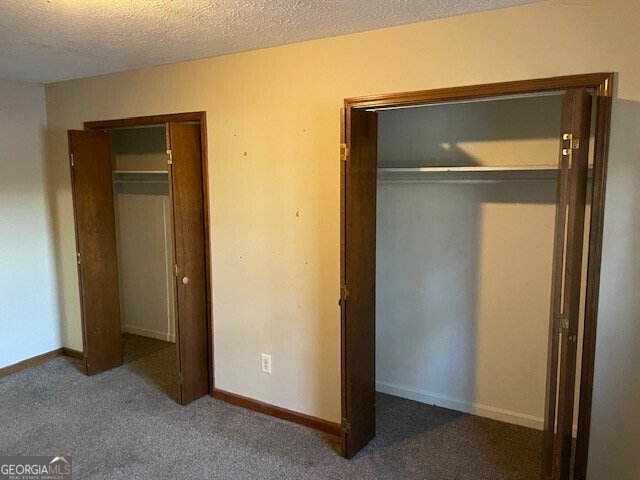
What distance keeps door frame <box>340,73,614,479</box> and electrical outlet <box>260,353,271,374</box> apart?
4.27 ft

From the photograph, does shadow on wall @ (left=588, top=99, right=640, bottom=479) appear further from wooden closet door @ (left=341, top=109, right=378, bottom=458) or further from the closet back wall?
wooden closet door @ (left=341, top=109, right=378, bottom=458)

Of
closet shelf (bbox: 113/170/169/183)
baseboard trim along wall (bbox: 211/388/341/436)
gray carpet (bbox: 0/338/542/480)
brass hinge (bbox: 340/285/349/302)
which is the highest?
closet shelf (bbox: 113/170/169/183)

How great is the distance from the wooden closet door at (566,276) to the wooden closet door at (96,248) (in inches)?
130

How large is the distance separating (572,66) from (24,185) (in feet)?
12.9

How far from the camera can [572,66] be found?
209 centimetres

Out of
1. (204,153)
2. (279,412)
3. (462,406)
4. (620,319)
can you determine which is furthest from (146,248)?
(620,319)

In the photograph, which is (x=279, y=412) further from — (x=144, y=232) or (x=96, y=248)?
(x=144, y=232)

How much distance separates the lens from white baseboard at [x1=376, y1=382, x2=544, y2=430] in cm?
304

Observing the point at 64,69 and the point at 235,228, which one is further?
the point at 64,69

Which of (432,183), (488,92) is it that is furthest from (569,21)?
(432,183)

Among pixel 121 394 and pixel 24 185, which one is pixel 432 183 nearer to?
pixel 121 394

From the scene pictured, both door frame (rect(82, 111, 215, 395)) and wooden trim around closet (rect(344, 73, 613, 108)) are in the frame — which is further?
door frame (rect(82, 111, 215, 395))

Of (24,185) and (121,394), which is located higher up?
(24,185)

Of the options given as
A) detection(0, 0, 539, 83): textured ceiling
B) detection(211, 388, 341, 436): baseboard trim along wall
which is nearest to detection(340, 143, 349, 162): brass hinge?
detection(0, 0, 539, 83): textured ceiling
